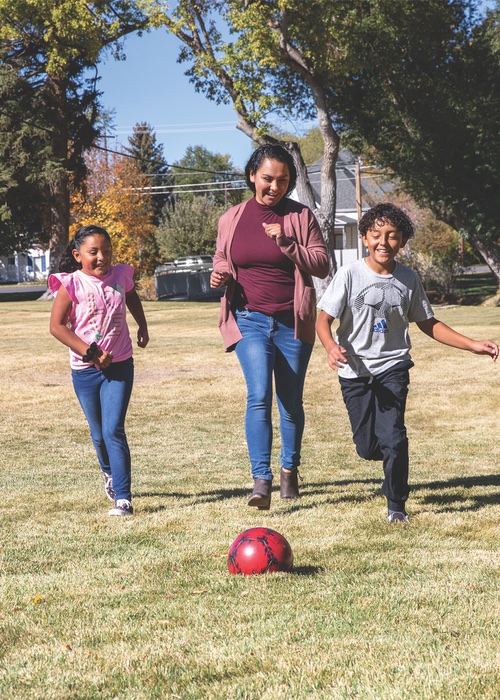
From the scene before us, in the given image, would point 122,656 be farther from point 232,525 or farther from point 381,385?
point 381,385

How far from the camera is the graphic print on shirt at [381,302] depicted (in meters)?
5.43


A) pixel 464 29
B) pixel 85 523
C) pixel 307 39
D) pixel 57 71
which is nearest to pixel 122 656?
pixel 85 523

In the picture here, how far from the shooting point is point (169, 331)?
80.5ft

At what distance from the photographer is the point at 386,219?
5.38 meters

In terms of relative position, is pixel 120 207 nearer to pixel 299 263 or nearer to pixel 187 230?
pixel 187 230

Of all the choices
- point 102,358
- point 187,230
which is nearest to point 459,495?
point 102,358

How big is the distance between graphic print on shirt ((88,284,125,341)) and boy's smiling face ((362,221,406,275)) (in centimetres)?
169

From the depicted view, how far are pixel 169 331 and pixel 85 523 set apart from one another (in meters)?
18.9

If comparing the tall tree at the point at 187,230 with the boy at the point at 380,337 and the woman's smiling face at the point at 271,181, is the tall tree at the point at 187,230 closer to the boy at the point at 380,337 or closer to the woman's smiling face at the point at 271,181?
the woman's smiling face at the point at 271,181

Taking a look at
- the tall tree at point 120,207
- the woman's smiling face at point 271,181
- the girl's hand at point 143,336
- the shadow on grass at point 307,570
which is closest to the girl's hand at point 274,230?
the woman's smiling face at point 271,181

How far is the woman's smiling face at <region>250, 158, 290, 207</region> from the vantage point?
5.71 meters

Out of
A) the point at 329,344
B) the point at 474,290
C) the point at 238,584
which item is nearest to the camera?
the point at 238,584

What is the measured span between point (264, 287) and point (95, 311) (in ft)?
3.66

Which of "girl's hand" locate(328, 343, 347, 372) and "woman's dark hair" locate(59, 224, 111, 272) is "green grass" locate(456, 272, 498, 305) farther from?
"girl's hand" locate(328, 343, 347, 372)
